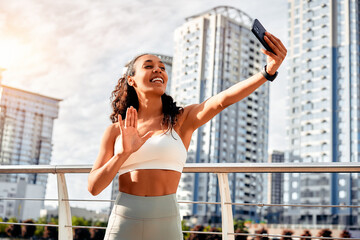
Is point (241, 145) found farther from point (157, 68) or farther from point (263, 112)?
point (157, 68)

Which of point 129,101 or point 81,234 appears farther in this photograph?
point 81,234

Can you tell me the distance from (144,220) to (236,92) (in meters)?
0.54

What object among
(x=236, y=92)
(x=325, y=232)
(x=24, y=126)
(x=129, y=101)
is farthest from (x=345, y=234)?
(x=24, y=126)

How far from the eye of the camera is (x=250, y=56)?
74.4 metres

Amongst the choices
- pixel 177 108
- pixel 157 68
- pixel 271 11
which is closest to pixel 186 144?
pixel 177 108

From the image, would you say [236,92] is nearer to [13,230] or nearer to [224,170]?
[224,170]

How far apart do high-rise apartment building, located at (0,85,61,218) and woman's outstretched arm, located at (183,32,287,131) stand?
98415 millimetres

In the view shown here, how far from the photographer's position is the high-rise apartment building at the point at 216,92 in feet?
215

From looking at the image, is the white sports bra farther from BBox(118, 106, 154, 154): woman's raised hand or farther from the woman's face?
the woman's face

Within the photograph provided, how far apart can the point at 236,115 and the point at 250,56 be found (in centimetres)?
1037

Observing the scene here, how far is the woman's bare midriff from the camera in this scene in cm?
161

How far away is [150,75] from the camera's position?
1757 mm

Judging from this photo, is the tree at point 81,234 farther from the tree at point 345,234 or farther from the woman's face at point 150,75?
the woman's face at point 150,75

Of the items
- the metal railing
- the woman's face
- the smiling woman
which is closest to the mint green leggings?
the smiling woman
